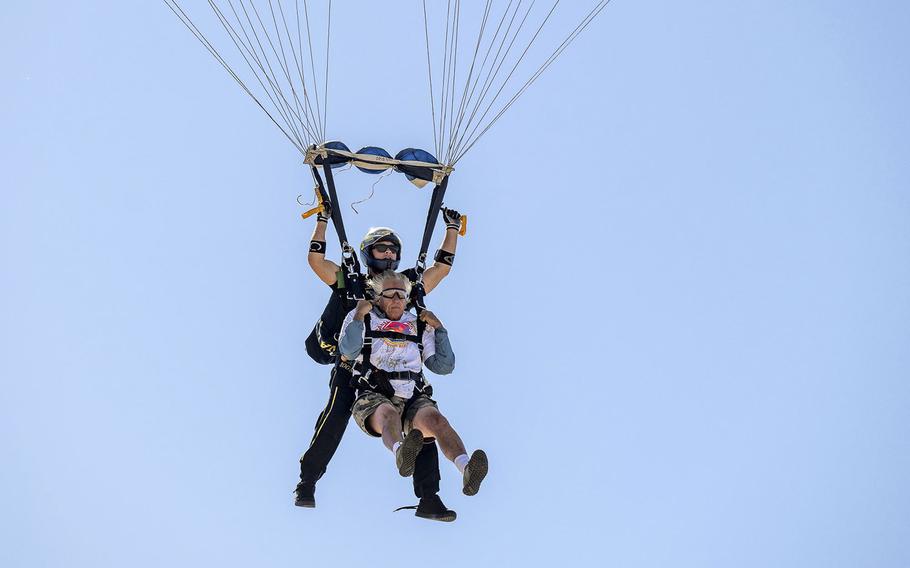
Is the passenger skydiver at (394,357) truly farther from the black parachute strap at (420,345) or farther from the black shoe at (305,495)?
the black shoe at (305,495)

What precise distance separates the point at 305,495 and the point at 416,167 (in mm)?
3835

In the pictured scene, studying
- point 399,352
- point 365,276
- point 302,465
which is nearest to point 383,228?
point 365,276

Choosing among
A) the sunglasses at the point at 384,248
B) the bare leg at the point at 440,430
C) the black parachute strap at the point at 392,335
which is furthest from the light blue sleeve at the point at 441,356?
the sunglasses at the point at 384,248

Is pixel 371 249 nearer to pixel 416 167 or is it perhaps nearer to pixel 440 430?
pixel 416 167

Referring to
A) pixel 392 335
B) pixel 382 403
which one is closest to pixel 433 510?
pixel 382 403

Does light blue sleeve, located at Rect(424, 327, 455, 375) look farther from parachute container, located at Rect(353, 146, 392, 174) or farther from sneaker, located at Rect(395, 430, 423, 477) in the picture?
parachute container, located at Rect(353, 146, 392, 174)

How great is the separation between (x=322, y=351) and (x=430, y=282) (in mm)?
1417

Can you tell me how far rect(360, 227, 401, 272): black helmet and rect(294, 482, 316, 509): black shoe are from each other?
249 cm

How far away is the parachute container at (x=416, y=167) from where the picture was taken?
51.3ft

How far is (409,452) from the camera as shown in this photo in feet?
42.9

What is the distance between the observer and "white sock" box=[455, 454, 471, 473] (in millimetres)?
13274

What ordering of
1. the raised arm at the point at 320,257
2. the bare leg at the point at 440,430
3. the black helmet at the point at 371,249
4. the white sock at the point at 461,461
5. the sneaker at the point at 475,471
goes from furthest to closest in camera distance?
the black helmet at the point at 371,249 < the raised arm at the point at 320,257 < the bare leg at the point at 440,430 < the white sock at the point at 461,461 < the sneaker at the point at 475,471

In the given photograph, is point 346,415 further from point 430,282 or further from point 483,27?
point 483,27

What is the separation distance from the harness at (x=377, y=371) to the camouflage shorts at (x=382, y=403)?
0.07 meters
